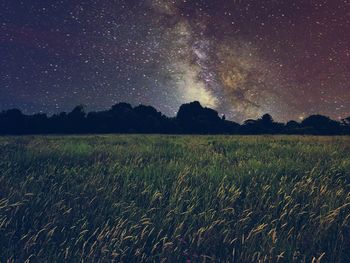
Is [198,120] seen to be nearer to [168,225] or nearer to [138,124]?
[138,124]

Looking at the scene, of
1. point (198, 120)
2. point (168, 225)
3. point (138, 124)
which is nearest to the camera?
point (168, 225)

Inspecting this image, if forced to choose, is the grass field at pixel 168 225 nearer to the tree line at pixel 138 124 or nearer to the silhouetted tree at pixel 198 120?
the tree line at pixel 138 124

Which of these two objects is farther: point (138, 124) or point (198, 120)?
point (198, 120)

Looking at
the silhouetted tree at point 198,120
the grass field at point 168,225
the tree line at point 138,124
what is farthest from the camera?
the silhouetted tree at point 198,120

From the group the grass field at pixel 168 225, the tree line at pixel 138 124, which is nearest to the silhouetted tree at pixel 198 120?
the tree line at pixel 138 124

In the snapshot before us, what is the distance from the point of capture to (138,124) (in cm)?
4359

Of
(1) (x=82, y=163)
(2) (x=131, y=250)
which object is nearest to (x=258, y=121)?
(1) (x=82, y=163)

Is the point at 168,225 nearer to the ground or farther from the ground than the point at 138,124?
nearer to the ground

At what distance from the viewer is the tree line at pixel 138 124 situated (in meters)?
38.0

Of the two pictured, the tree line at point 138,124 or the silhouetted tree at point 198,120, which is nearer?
the tree line at point 138,124

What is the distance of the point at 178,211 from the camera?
2.75m

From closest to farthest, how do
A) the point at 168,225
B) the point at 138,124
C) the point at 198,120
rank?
the point at 168,225 → the point at 138,124 → the point at 198,120

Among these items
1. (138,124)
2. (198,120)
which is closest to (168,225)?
(138,124)

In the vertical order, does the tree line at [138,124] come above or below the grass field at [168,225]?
above
